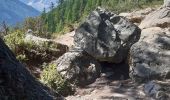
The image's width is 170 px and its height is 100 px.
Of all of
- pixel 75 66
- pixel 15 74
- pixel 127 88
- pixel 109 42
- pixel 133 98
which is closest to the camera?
pixel 15 74

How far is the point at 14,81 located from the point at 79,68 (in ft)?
30.1

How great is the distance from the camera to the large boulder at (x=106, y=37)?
42.6ft

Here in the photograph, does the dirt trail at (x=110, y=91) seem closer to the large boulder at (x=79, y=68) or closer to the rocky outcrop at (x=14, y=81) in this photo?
the large boulder at (x=79, y=68)

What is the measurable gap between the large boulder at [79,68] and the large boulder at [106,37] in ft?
1.08

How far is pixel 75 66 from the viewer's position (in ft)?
40.1

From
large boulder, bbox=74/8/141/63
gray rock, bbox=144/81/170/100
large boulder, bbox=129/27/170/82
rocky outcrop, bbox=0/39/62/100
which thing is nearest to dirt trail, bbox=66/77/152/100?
gray rock, bbox=144/81/170/100

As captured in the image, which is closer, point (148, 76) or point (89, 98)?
point (89, 98)

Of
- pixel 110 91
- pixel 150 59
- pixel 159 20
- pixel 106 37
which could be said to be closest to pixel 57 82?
pixel 110 91

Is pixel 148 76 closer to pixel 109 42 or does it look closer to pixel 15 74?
pixel 109 42

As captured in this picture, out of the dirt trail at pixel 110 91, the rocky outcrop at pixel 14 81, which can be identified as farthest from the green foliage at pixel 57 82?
the rocky outcrop at pixel 14 81

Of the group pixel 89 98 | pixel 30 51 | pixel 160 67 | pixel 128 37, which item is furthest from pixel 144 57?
pixel 30 51

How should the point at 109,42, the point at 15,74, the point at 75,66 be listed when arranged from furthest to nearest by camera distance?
1. the point at 109,42
2. the point at 75,66
3. the point at 15,74

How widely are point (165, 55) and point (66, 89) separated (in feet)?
10.4

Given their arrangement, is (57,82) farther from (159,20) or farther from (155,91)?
(159,20)
